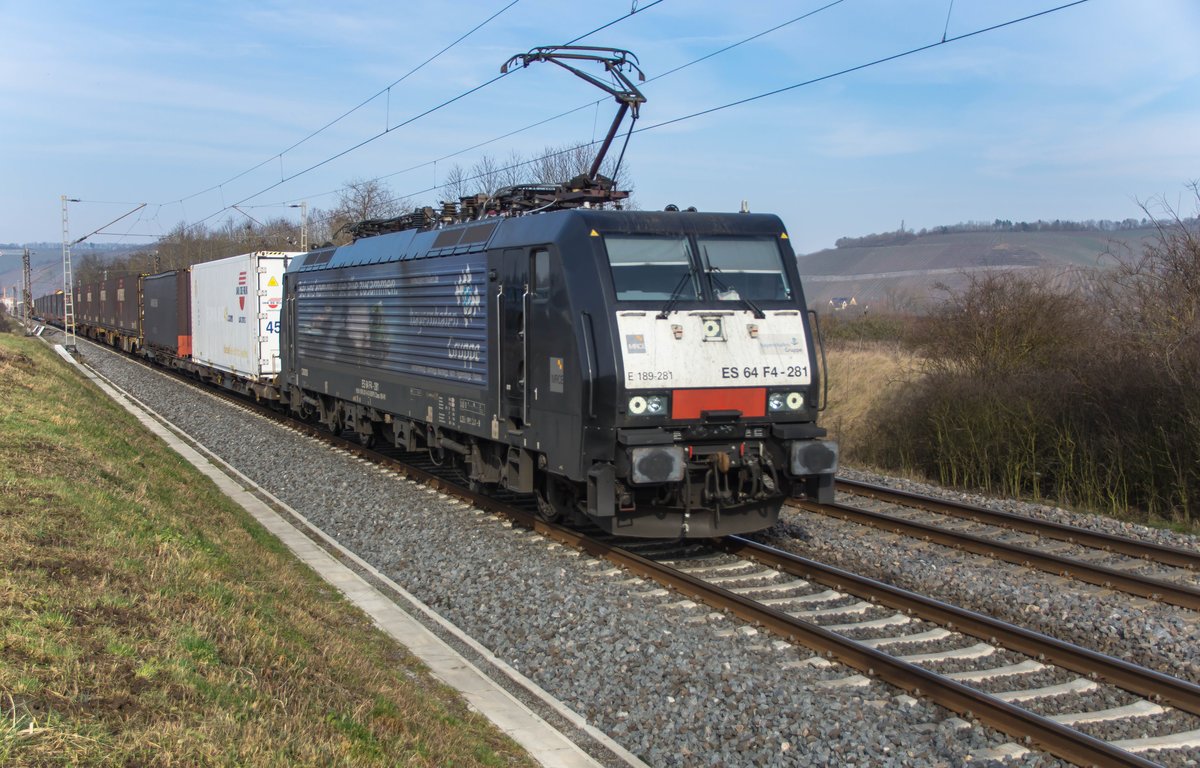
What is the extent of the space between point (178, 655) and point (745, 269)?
254 inches

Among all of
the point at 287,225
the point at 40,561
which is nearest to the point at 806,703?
the point at 40,561

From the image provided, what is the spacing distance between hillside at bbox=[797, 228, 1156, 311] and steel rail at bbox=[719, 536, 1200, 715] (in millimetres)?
52039

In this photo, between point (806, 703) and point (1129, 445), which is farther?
point (1129, 445)

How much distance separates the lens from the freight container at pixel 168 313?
3058 cm

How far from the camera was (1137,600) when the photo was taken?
8344 millimetres

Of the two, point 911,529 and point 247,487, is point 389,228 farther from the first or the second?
point 911,529

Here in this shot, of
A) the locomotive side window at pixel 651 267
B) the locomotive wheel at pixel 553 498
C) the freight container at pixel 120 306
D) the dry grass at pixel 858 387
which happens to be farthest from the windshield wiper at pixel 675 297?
the freight container at pixel 120 306

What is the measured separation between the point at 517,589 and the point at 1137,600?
5.37 m

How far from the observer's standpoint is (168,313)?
108 ft

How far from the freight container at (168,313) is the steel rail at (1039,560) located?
24584 mm

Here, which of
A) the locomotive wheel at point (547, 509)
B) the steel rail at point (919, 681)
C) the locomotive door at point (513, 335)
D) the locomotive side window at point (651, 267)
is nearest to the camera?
the steel rail at point (919, 681)

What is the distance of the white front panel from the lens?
8820mm

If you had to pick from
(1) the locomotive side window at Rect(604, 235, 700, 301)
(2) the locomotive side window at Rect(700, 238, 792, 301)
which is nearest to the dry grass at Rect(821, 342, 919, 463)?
(2) the locomotive side window at Rect(700, 238, 792, 301)

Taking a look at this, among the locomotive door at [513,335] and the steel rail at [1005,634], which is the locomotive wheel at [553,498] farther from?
the steel rail at [1005,634]
